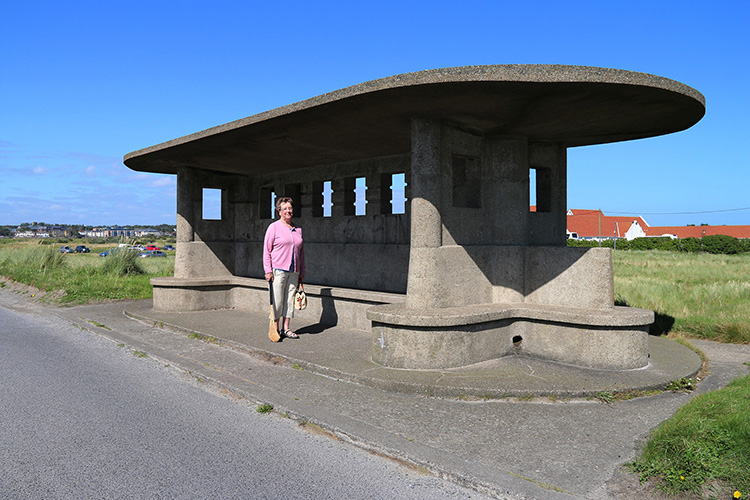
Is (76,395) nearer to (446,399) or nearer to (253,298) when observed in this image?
(446,399)

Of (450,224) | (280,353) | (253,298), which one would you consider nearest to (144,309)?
(253,298)

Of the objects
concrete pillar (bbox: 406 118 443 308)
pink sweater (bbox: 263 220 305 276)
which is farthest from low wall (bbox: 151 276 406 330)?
concrete pillar (bbox: 406 118 443 308)

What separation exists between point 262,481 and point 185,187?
28.9ft

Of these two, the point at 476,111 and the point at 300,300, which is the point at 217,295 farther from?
the point at 476,111

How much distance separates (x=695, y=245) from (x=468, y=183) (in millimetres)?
48806

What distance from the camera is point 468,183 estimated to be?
770 centimetres

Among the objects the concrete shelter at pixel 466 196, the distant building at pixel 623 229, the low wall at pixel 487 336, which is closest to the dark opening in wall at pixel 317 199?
the concrete shelter at pixel 466 196

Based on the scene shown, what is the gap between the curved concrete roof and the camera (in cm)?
521

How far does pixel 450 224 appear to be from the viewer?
6797 mm

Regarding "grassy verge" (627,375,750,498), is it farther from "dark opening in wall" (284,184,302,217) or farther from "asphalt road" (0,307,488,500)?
"dark opening in wall" (284,184,302,217)

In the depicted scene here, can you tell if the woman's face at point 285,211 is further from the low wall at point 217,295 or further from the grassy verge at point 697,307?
the grassy verge at point 697,307

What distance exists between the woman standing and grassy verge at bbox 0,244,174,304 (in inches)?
326

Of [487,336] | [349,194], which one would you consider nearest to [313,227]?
[349,194]

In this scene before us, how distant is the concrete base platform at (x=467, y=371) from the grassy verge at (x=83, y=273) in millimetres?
7575
